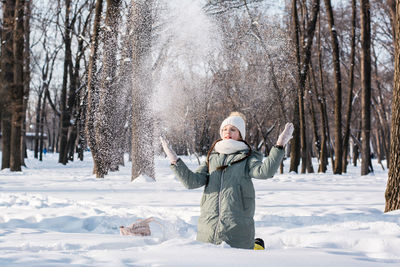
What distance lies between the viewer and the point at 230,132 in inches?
135

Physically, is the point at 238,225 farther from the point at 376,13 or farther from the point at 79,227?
the point at 376,13

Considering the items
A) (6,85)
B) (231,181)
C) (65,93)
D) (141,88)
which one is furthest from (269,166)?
(65,93)

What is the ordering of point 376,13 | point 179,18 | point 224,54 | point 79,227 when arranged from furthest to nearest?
point 376,13
point 224,54
point 179,18
point 79,227

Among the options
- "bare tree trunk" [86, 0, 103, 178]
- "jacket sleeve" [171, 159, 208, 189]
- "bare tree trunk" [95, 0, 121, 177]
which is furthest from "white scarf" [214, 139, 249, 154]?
"bare tree trunk" [86, 0, 103, 178]

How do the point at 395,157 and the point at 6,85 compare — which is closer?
the point at 395,157

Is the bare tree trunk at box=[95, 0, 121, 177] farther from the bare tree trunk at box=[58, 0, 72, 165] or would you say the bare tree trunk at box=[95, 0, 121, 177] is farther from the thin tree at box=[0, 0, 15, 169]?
the bare tree trunk at box=[58, 0, 72, 165]

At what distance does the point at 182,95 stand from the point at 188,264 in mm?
20128

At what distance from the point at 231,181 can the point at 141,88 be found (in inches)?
313

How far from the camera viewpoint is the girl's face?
342cm

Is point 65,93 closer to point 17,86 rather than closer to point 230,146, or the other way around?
point 17,86

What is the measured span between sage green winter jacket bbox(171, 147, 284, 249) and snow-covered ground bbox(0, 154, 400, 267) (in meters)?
0.32

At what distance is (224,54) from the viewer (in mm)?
18000

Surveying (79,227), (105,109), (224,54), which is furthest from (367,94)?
(79,227)

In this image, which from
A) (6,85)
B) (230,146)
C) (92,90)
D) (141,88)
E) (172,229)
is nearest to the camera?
(230,146)
